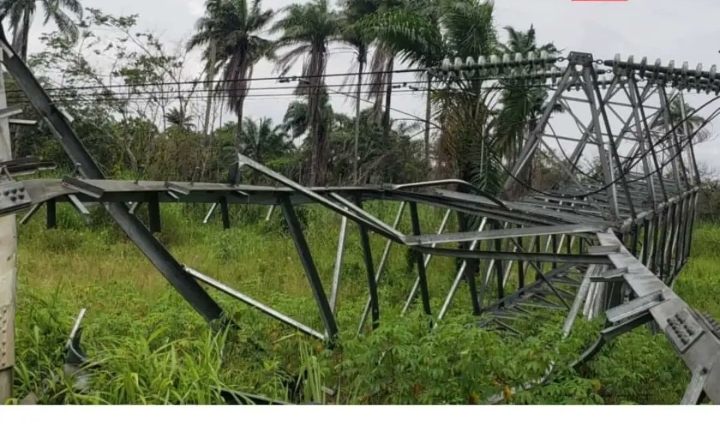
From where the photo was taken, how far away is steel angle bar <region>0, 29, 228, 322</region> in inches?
167

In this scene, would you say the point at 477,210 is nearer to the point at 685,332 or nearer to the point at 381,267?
the point at 381,267

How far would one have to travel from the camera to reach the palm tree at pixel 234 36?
2486 centimetres

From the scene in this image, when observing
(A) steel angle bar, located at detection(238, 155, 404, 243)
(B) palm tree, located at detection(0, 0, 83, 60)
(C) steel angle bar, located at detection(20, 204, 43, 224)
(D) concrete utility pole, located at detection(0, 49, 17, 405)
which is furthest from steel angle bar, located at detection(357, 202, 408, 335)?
(B) palm tree, located at detection(0, 0, 83, 60)

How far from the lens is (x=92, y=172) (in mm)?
4680

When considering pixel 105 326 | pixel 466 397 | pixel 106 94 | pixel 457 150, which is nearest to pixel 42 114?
pixel 105 326

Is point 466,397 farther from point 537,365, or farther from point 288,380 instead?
point 288,380

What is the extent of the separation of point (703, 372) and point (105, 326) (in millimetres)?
4692

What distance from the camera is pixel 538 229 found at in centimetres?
523

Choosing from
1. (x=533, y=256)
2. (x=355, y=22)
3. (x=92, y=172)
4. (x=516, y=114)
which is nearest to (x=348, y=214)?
(x=533, y=256)

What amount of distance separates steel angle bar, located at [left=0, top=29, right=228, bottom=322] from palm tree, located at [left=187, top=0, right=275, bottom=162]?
2047 centimetres

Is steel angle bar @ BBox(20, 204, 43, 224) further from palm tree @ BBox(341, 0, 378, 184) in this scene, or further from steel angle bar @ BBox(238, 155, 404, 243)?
palm tree @ BBox(341, 0, 378, 184)

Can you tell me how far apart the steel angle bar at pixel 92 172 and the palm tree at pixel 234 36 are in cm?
2047

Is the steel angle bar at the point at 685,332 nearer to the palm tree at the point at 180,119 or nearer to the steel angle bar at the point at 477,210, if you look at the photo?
the steel angle bar at the point at 477,210

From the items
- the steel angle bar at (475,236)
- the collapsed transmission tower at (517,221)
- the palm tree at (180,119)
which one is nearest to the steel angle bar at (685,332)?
the collapsed transmission tower at (517,221)
